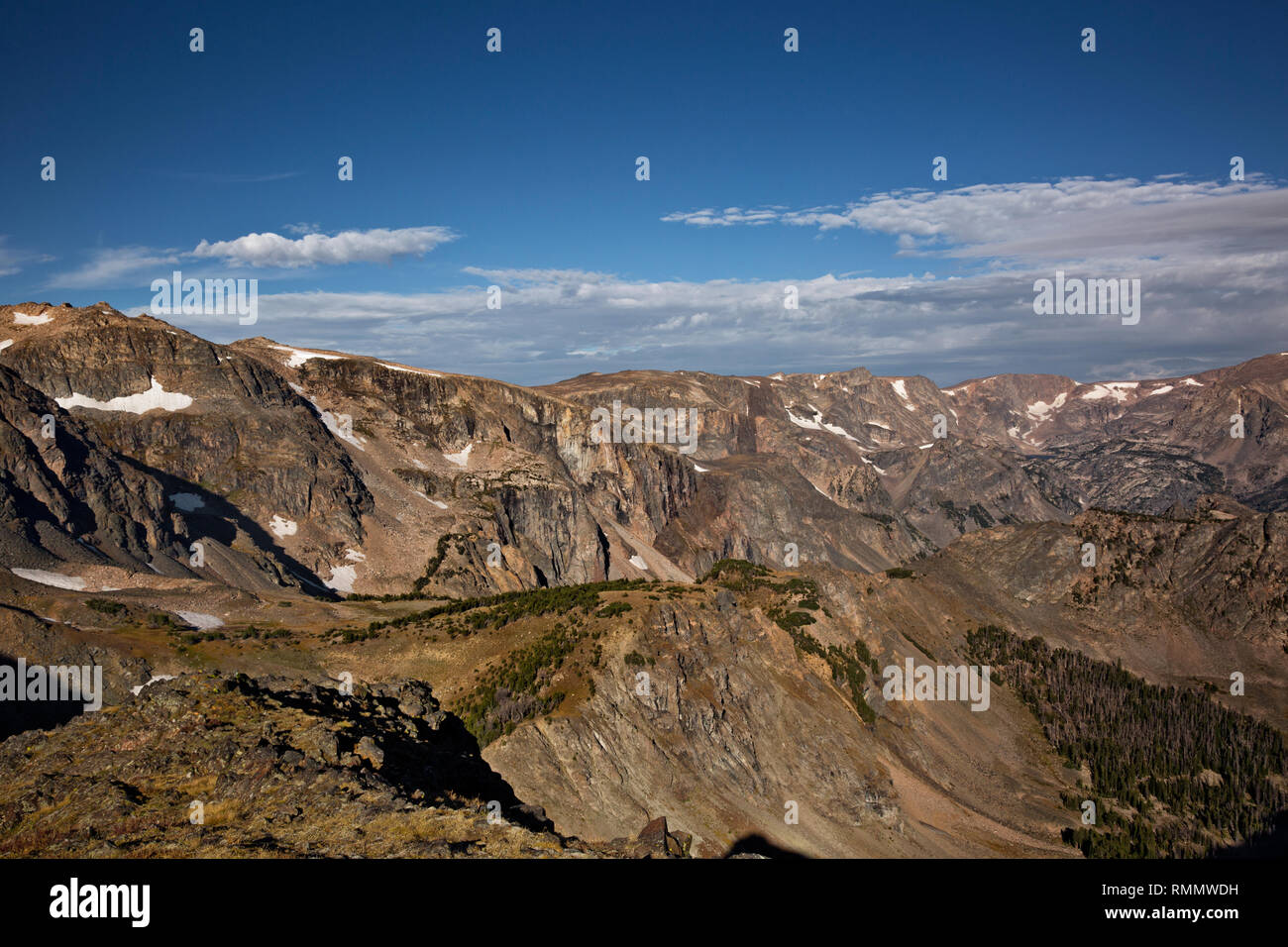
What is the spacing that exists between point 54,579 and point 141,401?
276 feet

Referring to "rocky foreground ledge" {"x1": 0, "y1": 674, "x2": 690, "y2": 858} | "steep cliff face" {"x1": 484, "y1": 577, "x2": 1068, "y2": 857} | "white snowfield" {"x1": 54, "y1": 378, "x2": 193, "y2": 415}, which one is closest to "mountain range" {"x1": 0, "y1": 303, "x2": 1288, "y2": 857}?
"rocky foreground ledge" {"x1": 0, "y1": 674, "x2": 690, "y2": 858}

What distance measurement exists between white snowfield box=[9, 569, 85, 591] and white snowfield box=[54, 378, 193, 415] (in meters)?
78.9

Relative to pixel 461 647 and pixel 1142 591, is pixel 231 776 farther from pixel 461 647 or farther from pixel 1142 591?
pixel 1142 591

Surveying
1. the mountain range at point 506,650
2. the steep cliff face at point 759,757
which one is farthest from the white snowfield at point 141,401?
the steep cliff face at point 759,757

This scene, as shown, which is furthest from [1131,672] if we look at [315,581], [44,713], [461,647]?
[44,713]

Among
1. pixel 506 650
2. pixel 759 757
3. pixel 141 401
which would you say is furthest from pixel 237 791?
pixel 141 401

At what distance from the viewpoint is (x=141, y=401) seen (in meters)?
170

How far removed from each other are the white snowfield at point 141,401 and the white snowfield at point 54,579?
259 ft

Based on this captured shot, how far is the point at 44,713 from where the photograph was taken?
192 ft

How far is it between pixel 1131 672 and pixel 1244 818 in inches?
1764
